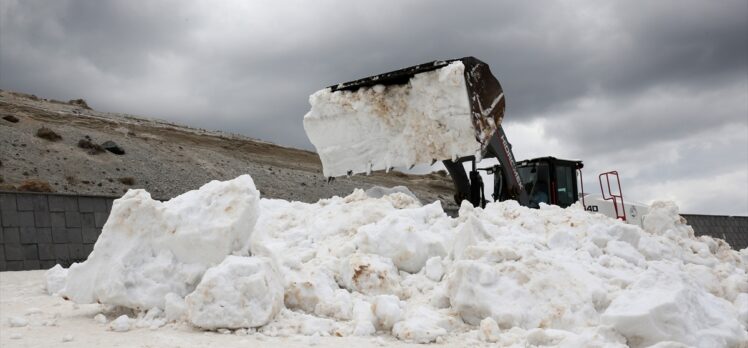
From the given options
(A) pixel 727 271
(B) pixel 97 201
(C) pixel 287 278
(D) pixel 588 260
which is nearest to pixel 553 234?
(D) pixel 588 260

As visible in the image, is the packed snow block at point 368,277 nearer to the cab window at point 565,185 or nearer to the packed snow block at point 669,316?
the packed snow block at point 669,316

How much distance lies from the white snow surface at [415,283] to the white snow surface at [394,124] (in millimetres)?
2586

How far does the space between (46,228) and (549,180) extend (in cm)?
835

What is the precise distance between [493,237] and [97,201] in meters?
7.31

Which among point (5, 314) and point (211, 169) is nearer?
point (5, 314)

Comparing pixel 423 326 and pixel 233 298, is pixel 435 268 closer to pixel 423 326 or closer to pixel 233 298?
pixel 423 326

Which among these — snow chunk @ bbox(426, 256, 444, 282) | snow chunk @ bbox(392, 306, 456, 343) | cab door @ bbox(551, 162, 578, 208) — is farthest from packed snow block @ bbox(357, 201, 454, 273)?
cab door @ bbox(551, 162, 578, 208)

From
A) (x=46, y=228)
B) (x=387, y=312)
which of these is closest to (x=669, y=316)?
(x=387, y=312)

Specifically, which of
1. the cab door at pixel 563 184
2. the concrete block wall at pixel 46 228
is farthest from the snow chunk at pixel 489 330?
the concrete block wall at pixel 46 228

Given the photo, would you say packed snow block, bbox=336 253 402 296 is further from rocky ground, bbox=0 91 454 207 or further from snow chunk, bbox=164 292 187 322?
rocky ground, bbox=0 91 454 207

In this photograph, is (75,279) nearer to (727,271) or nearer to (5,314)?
(5,314)

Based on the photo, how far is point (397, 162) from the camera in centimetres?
944

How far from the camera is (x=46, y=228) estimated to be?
1002 cm

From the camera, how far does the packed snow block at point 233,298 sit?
14.8ft
